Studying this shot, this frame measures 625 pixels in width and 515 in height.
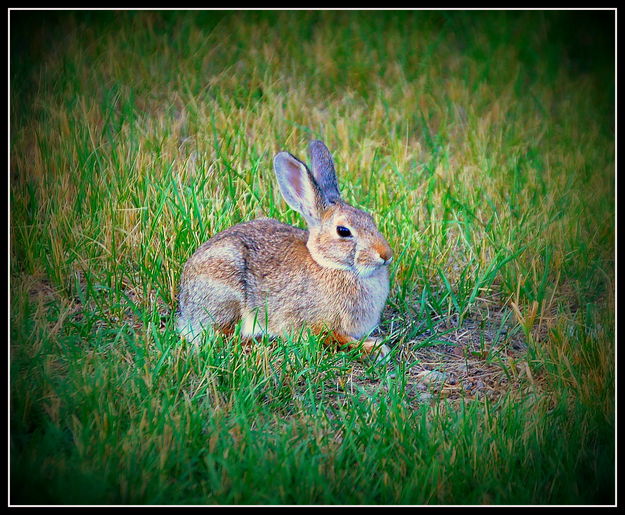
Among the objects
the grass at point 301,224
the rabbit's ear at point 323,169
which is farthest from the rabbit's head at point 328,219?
the grass at point 301,224

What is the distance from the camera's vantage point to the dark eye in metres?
5.52

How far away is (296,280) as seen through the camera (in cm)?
566

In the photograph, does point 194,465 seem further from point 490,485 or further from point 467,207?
point 467,207

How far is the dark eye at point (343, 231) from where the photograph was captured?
217 inches

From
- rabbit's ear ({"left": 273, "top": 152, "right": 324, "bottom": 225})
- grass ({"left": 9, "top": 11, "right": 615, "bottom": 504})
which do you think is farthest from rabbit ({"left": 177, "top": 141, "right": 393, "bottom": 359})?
grass ({"left": 9, "top": 11, "right": 615, "bottom": 504})

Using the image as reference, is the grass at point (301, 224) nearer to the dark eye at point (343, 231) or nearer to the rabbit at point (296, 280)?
the rabbit at point (296, 280)

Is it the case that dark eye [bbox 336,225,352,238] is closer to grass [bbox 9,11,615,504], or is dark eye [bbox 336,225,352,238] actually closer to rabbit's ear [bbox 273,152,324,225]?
rabbit's ear [bbox 273,152,324,225]

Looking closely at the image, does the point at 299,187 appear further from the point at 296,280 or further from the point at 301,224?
the point at 301,224

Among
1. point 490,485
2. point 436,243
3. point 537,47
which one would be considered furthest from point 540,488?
point 537,47

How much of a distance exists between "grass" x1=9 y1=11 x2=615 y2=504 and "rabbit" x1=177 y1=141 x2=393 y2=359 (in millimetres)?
195

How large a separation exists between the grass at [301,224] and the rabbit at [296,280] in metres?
0.19

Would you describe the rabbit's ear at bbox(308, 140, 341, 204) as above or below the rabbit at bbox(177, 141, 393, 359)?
above

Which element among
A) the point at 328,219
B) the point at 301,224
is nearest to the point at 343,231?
the point at 328,219

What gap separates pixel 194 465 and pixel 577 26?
325 cm
